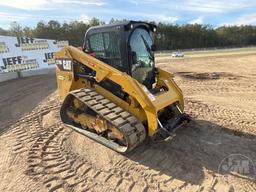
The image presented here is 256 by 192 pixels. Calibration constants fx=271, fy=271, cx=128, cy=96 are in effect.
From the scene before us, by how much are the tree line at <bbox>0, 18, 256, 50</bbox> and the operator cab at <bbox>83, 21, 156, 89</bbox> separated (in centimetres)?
3453

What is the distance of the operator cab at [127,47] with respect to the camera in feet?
18.3

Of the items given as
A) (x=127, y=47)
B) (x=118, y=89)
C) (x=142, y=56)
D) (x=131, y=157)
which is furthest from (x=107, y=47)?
(x=131, y=157)

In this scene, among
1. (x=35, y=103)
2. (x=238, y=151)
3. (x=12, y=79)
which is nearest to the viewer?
(x=238, y=151)

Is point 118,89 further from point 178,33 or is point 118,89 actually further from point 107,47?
point 178,33

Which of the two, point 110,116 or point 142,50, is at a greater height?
point 142,50

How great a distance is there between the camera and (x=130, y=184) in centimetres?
435

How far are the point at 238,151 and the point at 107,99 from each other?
2.81 m

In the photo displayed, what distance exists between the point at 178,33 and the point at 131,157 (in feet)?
168

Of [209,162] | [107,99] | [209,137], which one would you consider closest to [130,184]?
[209,162]

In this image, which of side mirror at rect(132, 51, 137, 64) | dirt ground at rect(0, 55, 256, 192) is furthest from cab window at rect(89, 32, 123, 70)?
dirt ground at rect(0, 55, 256, 192)

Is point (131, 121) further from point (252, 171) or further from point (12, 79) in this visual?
point (12, 79)

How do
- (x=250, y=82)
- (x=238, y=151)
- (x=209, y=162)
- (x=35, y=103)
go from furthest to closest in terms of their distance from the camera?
1. (x=250, y=82)
2. (x=35, y=103)
3. (x=238, y=151)
4. (x=209, y=162)

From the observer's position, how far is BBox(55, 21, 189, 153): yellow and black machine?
5.16m

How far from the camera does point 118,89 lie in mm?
5793
